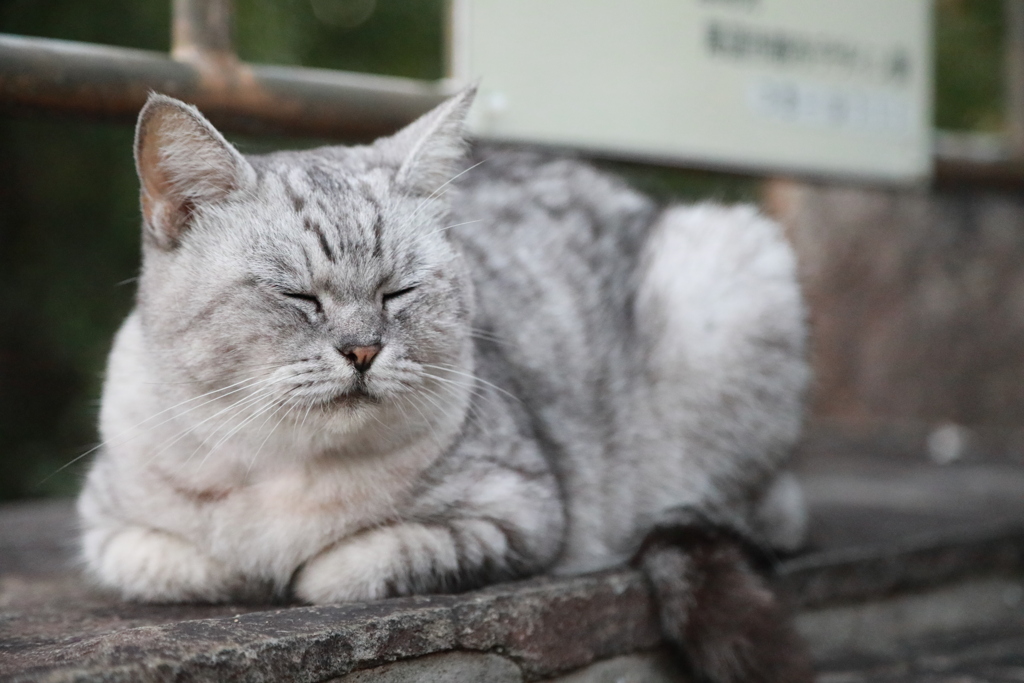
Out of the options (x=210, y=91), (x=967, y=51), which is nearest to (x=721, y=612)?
(x=210, y=91)

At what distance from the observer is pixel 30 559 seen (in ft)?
9.27

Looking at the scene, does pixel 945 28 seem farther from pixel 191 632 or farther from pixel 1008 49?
pixel 191 632

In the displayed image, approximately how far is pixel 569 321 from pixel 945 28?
5972mm

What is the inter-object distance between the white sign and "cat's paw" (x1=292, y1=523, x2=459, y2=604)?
5.35 feet

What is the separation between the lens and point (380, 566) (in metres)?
2.10

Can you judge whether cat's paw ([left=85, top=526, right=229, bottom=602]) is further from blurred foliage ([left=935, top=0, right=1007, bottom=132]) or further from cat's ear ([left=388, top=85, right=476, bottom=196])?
blurred foliage ([left=935, top=0, right=1007, bottom=132])

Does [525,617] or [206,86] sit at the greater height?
[206,86]

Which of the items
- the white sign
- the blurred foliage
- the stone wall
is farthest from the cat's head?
the blurred foliage

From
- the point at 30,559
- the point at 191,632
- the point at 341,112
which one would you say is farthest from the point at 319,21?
the point at 191,632

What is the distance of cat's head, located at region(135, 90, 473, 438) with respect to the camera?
6.39 feet

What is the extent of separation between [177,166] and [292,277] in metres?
0.35

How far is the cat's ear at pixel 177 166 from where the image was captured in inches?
76.6

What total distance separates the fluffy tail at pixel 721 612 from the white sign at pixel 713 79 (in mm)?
1637

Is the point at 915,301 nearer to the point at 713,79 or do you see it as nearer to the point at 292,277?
the point at 713,79
